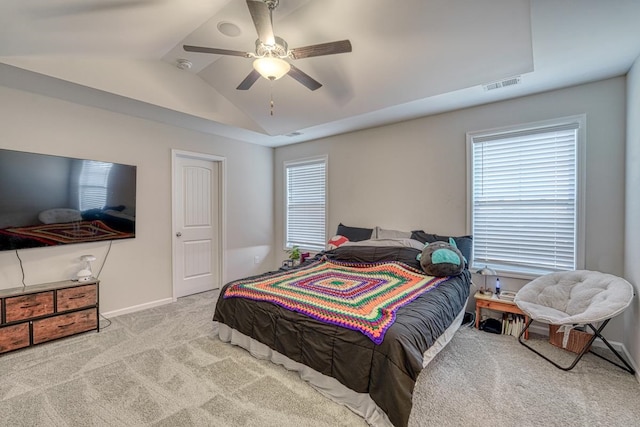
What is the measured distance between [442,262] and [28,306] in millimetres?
3924

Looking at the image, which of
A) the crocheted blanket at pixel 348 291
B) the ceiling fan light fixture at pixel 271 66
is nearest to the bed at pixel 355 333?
the crocheted blanket at pixel 348 291

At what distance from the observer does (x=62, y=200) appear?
302 cm

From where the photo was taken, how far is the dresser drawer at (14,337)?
2.52m

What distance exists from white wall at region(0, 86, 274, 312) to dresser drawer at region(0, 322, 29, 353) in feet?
1.63

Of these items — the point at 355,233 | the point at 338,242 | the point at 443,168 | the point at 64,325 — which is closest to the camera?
the point at 64,325

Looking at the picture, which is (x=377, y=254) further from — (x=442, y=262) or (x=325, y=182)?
(x=325, y=182)

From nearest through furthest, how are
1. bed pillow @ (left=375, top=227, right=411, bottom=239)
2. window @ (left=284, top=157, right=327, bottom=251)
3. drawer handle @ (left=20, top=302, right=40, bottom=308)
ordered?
drawer handle @ (left=20, top=302, right=40, bottom=308), bed pillow @ (left=375, top=227, right=411, bottom=239), window @ (left=284, top=157, right=327, bottom=251)

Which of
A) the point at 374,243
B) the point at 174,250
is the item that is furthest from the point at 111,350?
the point at 374,243

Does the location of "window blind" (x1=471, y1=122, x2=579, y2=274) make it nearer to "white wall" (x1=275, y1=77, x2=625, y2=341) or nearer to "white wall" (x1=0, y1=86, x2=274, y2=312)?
"white wall" (x1=275, y1=77, x2=625, y2=341)

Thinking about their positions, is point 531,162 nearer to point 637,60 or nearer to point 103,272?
point 637,60

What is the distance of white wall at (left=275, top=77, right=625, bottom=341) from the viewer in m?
2.74

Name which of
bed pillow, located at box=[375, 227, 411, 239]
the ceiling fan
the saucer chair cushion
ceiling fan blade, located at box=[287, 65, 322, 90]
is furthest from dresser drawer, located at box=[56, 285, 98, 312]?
the saucer chair cushion

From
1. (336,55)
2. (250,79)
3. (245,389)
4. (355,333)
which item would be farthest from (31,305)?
(336,55)

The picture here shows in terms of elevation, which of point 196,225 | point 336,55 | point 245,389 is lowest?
point 245,389
